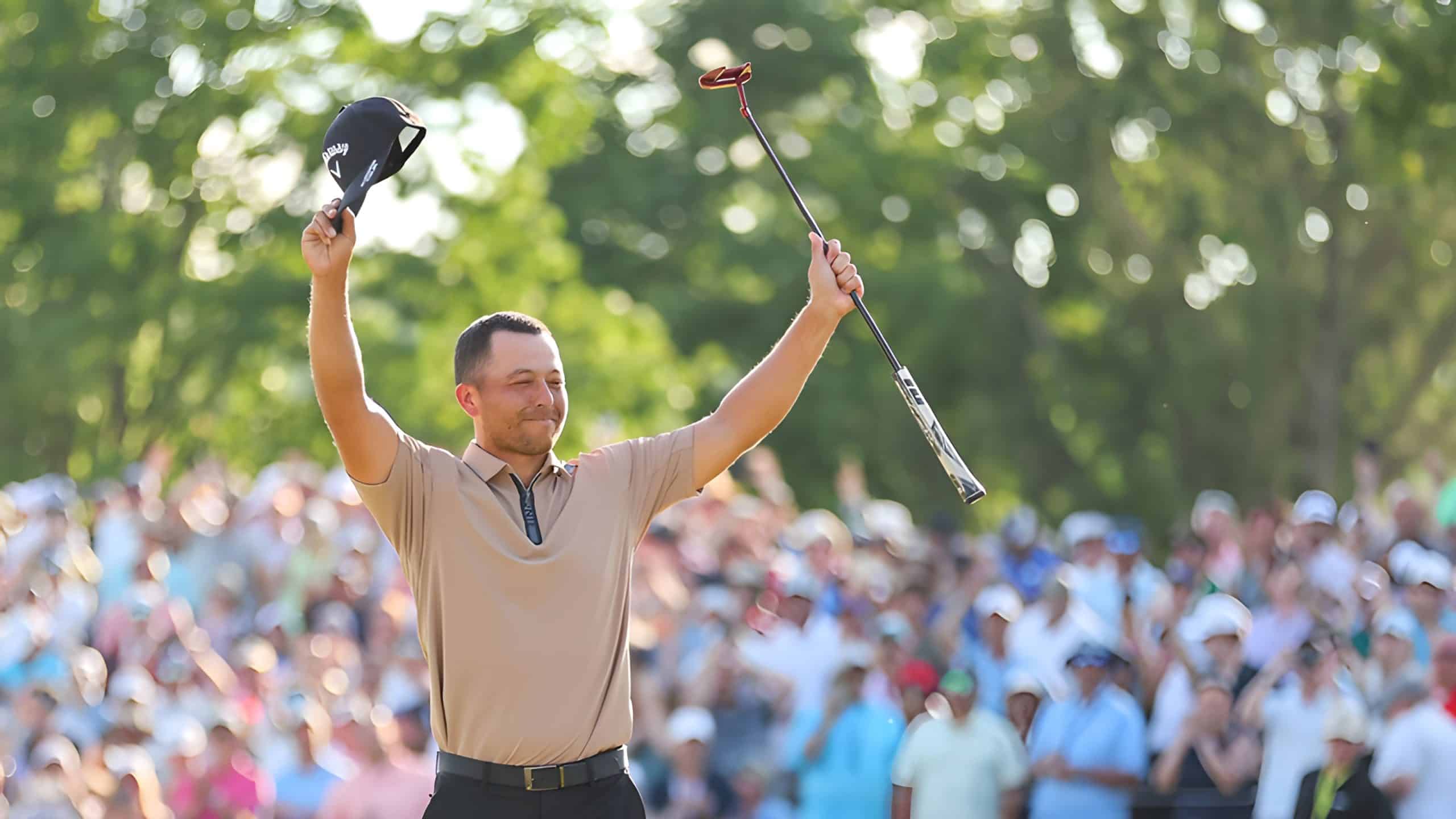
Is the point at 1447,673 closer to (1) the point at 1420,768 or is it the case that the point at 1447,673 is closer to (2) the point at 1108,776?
(1) the point at 1420,768

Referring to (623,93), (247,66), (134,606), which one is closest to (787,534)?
(134,606)

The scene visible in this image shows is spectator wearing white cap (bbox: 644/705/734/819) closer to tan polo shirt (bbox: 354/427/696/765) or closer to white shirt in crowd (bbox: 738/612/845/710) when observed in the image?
white shirt in crowd (bbox: 738/612/845/710)

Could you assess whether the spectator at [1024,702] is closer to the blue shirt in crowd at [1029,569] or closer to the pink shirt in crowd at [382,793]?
the blue shirt in crowd at [1029,569]

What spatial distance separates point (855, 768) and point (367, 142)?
6.33 meters

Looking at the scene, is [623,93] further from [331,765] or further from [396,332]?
[331,765]

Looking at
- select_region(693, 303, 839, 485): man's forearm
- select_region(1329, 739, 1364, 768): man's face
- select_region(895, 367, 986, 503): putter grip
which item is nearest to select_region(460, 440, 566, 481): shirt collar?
select_region(693, 303, 839, 485): man's forearm

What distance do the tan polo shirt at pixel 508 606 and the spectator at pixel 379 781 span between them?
5140 mm

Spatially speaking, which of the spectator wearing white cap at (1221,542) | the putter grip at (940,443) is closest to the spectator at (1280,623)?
the spectator wearing white cap at (1221,542)

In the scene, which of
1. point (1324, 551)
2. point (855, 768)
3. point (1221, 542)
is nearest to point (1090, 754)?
point (855, 768)

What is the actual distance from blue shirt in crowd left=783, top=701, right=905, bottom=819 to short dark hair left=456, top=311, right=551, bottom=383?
5.81 metres

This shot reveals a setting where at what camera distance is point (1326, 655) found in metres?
9.58

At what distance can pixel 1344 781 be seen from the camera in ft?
29.3

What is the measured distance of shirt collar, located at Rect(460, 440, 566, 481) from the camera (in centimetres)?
489

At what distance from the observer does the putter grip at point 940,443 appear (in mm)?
5047
